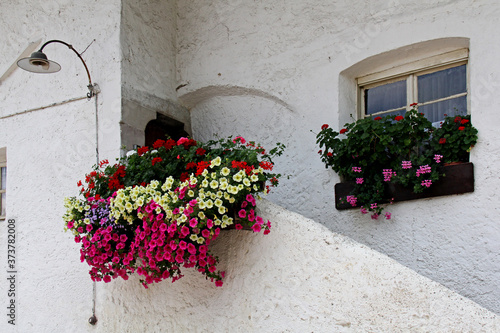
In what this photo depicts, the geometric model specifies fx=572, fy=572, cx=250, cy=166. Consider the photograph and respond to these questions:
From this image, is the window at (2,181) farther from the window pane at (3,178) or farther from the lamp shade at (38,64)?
the lamp shade at (38,64)

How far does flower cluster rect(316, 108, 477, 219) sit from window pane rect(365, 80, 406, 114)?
0.47m

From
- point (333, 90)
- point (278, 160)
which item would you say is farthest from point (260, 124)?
point (333, 90)

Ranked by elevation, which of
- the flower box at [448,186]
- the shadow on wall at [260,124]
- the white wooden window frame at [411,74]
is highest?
the white wooden window frame at [411,74]

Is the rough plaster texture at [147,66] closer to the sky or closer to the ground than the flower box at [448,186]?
closer to the sky

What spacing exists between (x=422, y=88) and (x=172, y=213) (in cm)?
221

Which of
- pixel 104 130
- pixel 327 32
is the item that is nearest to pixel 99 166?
pixel 104 130

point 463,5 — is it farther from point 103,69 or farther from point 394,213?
point 103,69

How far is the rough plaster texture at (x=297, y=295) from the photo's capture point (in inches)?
109

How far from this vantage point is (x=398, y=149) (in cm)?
393

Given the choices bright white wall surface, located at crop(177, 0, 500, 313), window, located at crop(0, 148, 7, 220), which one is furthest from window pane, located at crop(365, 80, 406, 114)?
window, located at crop(0, 148, 7, 220)

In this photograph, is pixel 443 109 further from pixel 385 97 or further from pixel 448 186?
pixel 448 186

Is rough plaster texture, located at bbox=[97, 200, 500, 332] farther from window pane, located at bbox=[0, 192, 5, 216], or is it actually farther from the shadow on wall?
window pane, located at bbox=[0, 192, 5, 216]

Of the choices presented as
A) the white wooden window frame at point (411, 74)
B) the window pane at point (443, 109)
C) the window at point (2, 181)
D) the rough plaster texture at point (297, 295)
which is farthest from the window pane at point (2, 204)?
the window pane at point (443, 109)

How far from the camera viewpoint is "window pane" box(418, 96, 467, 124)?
4.12m
